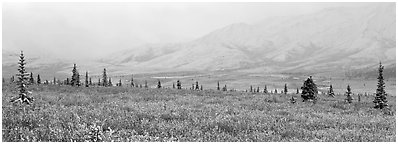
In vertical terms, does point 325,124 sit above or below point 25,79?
below

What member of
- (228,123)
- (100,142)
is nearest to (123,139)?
(100,142)

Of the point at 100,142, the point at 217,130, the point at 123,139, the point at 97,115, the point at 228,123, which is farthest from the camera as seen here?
the point at 97,115

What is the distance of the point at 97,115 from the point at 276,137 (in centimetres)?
718

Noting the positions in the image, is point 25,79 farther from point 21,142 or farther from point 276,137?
point 276,137

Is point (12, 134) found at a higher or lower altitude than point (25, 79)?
lower

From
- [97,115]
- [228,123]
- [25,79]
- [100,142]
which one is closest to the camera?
[100,142]

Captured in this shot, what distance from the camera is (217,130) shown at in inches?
540

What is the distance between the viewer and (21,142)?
32.9ft

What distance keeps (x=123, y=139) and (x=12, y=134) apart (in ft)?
10.0

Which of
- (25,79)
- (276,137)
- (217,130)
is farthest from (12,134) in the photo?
(25,79)

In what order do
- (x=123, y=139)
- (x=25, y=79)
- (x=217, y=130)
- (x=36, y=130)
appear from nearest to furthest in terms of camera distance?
(x=123, y=139) < (x=36, y=130) < (x=217, y=130) < (x=25, y=79)

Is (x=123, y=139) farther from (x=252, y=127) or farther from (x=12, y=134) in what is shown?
(x=252, y=127)

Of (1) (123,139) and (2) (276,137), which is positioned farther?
(2) (276,137)

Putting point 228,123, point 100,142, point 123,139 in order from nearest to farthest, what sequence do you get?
point 100,142 → point 123,139 → point 228,123
